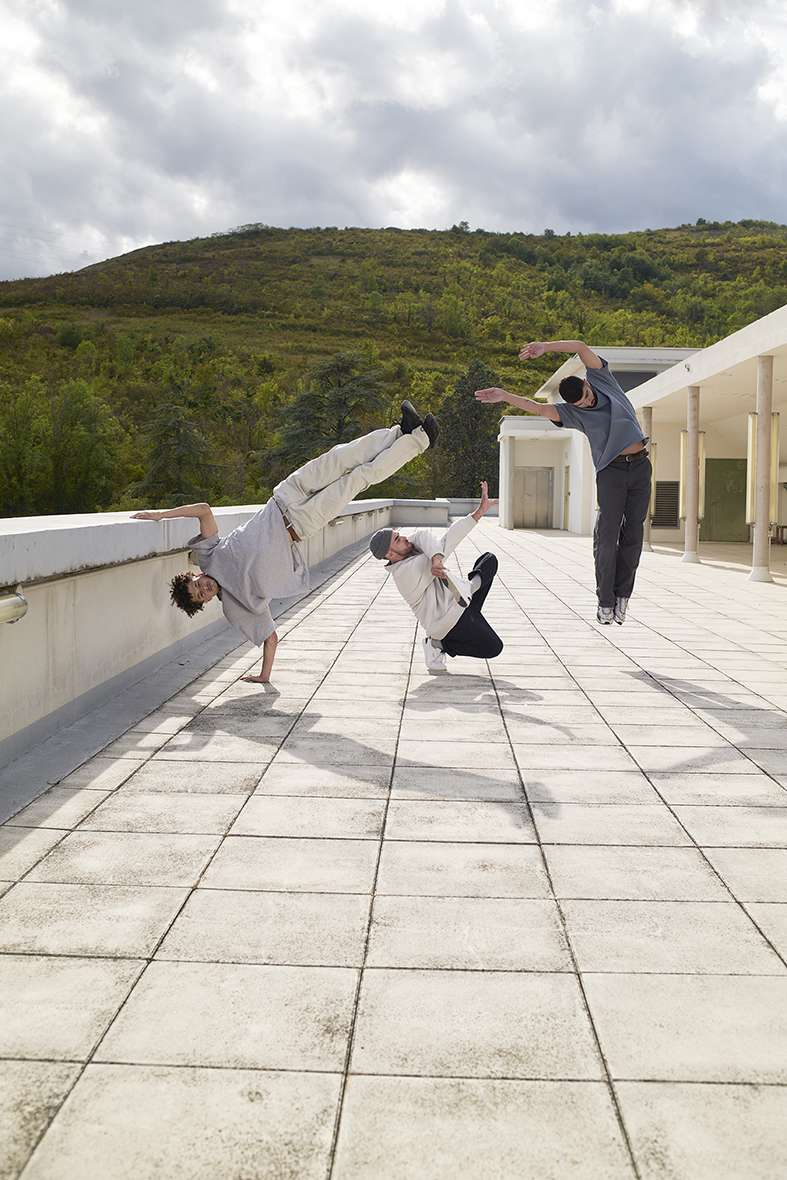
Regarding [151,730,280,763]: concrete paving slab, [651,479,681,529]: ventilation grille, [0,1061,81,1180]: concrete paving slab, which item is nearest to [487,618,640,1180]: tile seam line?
[0,1061,81,1180]: concrete paving slab

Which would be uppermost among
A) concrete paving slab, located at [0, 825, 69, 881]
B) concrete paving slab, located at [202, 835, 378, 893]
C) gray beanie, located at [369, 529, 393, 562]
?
gray beanie, located at [369, 529, 393, 562]

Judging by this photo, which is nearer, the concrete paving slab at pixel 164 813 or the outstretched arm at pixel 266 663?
the concrete paving slab at pixel 164 813

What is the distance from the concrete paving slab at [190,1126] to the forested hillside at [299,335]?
40.5m

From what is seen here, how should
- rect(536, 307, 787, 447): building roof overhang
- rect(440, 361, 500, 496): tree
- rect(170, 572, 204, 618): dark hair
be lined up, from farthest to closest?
rect(440, 361, 500, 496): tree → rect(536, 307, 787, 447): building roof overhang → rect(170, 572, 204, 618): dark hair

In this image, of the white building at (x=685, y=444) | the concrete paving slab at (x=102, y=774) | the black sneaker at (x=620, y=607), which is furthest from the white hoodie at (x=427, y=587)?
the white building at (x=685, y=444)

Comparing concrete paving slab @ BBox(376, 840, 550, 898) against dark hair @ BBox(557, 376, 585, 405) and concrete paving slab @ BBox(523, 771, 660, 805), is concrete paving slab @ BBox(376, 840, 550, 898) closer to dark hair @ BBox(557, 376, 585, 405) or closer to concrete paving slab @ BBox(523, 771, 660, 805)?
concrete paving slab @ BBox(523, 771, 660, 805)

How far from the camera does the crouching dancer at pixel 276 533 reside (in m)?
4.89

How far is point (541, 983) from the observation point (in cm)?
198

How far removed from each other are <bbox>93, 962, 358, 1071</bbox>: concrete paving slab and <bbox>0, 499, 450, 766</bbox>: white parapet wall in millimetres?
1924

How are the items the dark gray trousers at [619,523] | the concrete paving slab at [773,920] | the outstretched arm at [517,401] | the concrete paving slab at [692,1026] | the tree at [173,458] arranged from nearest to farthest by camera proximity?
1. the concrete paving slab at [692,1026]
2. the concrete paving slab at [773,920]
3. the outstretched arm at [517,401]
4. the dark gray trousers at [619,523]
5. the tree at [173,458]

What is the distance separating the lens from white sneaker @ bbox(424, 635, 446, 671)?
18.2 feet

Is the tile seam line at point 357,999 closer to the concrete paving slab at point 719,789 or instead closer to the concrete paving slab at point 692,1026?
the concrete paving slab at point 692,1026

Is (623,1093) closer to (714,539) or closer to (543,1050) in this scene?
(543,1050)

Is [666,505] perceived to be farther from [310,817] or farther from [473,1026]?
[473,1026]
